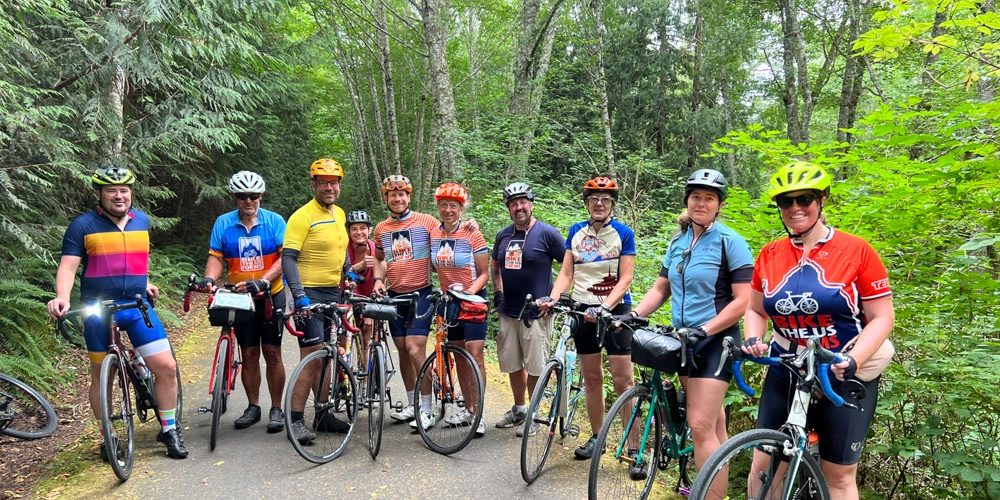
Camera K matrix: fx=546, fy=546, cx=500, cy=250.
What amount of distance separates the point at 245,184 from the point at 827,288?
171 inches

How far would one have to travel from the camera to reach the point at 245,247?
477cm

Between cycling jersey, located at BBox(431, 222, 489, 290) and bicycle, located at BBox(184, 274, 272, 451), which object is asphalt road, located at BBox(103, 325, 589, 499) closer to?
bicycle, located at BBox(184, 274, 272, 451)

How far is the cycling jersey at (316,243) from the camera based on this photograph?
4.60 meters

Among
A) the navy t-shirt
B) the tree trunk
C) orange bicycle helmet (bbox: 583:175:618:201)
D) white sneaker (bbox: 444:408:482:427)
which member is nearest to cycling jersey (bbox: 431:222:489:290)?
the navy t-shirt

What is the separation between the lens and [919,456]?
10.9ft

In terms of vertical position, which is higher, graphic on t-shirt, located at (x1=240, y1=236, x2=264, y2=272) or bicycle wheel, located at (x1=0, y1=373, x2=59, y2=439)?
graphic on t-shirt, located at (x1=240, y1=236, x2=264, y2=272)

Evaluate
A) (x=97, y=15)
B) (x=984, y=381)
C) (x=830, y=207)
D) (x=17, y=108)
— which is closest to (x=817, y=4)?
(x=830, y=207)

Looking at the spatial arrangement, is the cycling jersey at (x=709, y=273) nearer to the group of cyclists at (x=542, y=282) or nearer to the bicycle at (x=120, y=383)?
the group of cyclists at (x=542, y=282)

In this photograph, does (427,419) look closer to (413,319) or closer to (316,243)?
(413,319)

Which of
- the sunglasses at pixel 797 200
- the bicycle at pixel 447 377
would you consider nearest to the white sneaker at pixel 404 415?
the bicycle at pixel 447 377

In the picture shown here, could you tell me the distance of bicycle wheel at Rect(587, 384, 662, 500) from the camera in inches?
128

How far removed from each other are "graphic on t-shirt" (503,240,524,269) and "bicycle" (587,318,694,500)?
1.30 meters

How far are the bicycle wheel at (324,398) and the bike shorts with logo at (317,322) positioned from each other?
30cm

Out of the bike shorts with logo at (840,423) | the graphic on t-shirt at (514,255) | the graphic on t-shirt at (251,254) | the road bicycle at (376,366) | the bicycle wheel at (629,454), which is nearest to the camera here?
the bike shorts with logo at (840,423)
